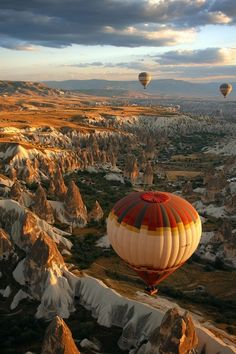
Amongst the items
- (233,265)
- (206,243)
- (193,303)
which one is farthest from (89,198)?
(193,303)

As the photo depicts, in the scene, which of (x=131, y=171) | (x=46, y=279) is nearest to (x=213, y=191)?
(x=131, y=171)

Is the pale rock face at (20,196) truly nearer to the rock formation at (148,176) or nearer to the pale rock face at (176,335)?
the pale rock face at (176,335)

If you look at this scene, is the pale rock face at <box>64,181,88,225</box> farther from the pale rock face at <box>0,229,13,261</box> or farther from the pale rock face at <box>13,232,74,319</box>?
the pale rock face at <box>13,232,74,319</box>

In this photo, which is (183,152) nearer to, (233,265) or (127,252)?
(233,265)

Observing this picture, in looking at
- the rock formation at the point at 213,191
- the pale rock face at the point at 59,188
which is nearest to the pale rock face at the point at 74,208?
the pale rock face at the point at 59,188

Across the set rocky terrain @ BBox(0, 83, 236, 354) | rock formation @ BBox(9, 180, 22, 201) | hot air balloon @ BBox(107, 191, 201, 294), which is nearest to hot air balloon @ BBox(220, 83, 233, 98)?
rocky terrain @ BBox(0, 83, 236, 354)
